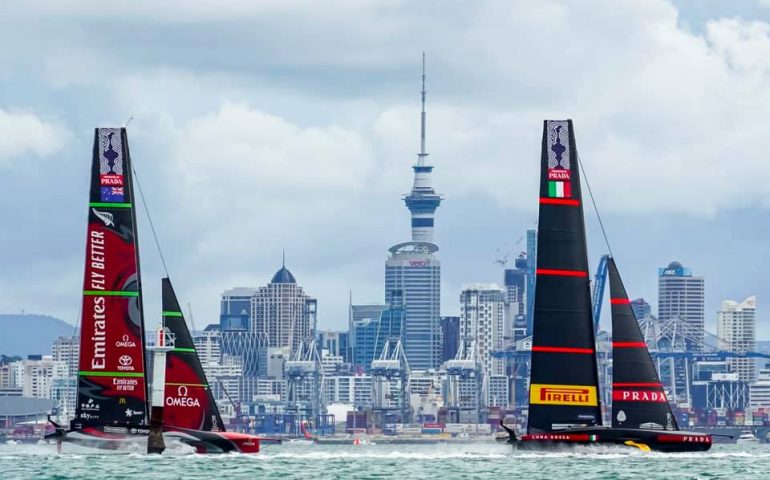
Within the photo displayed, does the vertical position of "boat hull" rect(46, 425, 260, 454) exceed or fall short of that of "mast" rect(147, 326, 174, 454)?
it falls short

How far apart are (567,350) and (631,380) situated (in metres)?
2.31

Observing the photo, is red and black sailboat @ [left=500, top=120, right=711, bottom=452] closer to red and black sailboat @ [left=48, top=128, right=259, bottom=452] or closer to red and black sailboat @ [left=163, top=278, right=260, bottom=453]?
red and black sailboat @ [left=163, top=278, right=260, bottom=453]

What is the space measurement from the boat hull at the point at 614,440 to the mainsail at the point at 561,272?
4.64 feet

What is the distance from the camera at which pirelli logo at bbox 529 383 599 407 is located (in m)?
58.8

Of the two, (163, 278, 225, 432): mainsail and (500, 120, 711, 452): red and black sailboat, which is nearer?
(500, 120, 711, 452): red and black sailboat

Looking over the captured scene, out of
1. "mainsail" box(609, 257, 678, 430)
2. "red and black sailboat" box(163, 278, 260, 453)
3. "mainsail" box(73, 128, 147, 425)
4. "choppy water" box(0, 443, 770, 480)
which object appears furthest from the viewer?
"red and black sailboat" box(163, 278, 260, 453)

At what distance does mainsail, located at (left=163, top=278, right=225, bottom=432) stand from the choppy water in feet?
3.67

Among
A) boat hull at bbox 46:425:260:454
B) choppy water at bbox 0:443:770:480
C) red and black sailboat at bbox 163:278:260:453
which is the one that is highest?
red and black sailboat at bbox 163:278:260:453

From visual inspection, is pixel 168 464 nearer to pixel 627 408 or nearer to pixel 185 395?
pixel 185 395

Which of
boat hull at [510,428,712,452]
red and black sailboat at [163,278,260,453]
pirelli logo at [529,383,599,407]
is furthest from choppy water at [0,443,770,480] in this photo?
pirelli logo at [529,383,599,407]

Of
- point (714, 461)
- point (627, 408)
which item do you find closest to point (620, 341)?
point (627, 408)

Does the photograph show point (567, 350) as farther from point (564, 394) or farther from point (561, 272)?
point (561, 272)

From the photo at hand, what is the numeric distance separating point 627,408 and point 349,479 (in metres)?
9.68

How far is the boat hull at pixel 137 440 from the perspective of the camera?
5781 centimetres
